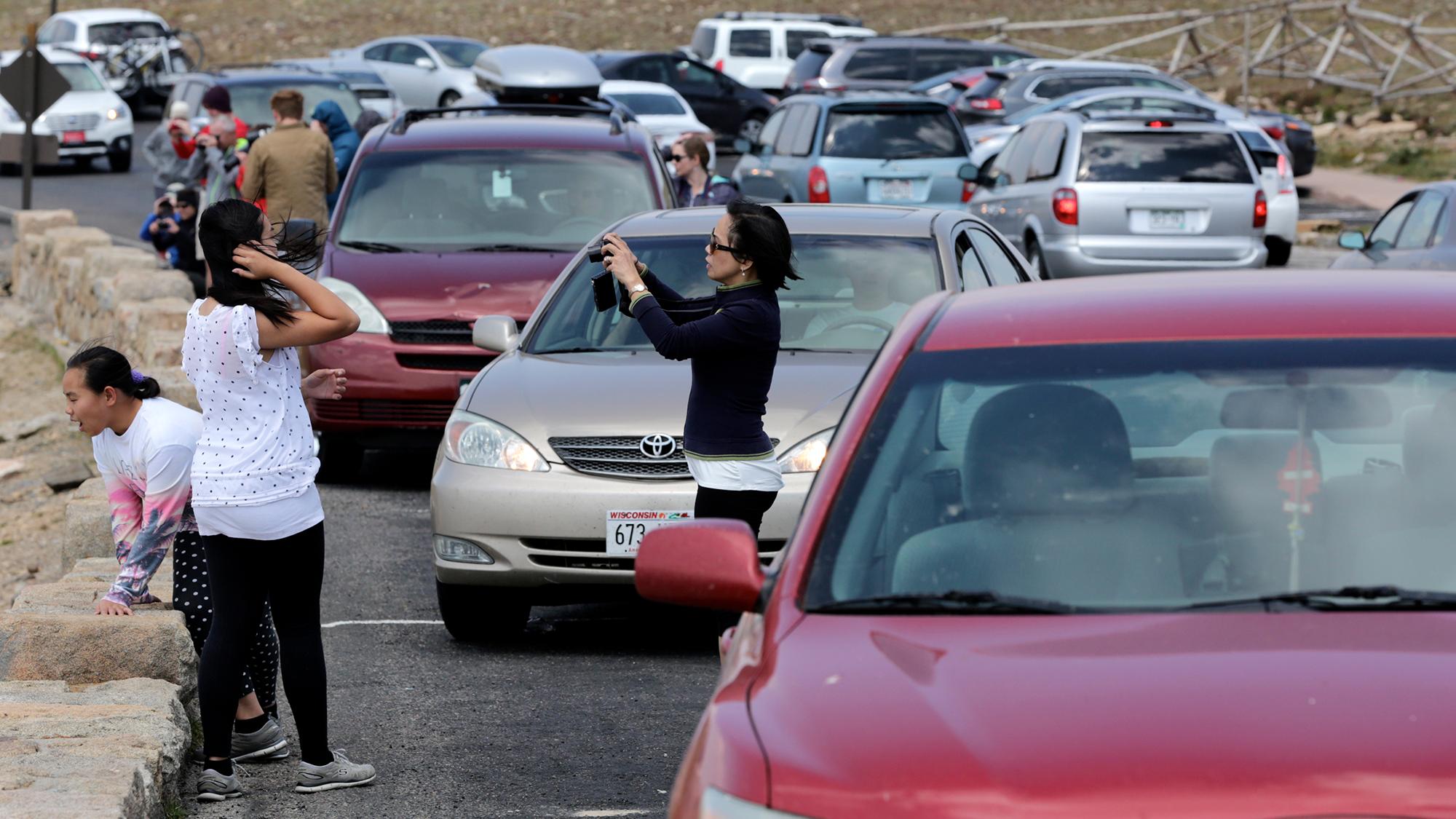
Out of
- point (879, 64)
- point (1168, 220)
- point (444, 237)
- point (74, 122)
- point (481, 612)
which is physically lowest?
point (74, 122)

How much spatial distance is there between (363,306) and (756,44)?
99.2 feet

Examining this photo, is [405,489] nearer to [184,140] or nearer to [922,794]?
[184,140]

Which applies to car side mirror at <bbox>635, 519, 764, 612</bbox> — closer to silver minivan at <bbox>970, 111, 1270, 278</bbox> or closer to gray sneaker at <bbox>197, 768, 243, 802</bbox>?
gray sneaker at <bbox>197, 768, 243, 802</bbox>

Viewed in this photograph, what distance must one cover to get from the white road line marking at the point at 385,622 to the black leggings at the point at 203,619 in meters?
1.53

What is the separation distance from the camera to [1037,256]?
19.1 m

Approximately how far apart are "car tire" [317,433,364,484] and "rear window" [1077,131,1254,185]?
8671 millimetres

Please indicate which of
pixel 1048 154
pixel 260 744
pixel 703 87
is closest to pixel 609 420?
pixel 260 744

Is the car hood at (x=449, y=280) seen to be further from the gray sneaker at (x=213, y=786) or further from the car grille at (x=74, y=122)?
the car grille at (x=74, y=122)

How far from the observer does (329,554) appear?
31.2ft

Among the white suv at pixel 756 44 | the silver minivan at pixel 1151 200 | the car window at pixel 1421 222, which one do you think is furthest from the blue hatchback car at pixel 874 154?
the white suv at pixel 756 44

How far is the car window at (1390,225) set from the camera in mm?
14492

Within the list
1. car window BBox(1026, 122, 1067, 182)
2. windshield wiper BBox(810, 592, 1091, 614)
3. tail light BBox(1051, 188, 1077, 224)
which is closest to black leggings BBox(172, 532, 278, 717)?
windshield wiper BBox(810, 592, 1091, 614)

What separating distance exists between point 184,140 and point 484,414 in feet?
31.5

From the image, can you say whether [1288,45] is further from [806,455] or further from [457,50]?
[806,455]
